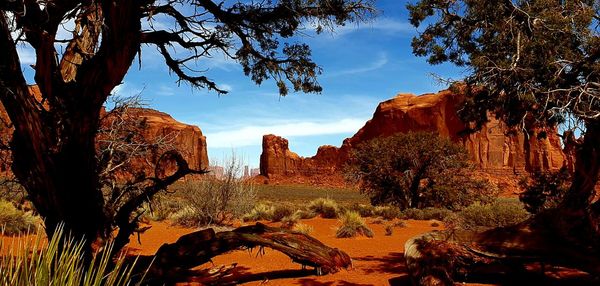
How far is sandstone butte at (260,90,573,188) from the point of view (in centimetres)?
8575

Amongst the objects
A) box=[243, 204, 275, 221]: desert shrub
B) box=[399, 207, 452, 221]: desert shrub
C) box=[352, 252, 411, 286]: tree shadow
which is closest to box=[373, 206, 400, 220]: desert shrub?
box=[399, 207, 452, 221]: desert shrub

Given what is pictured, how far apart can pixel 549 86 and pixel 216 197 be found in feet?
39.9

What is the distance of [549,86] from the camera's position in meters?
6.51

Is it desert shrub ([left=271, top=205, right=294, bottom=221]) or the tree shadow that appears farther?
desert shrub ([left=271, top=205, right=294, bottom=221])

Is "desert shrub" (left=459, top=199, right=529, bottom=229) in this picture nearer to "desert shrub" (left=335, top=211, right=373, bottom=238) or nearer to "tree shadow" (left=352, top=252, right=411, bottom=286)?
"desert shrub" (left=335, top=211, right=373, bottom=238)

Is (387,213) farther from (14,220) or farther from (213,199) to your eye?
(14,220)

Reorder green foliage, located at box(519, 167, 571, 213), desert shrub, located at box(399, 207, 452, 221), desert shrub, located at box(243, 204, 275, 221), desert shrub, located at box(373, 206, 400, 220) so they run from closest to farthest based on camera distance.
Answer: green foliage, located at box(519, 167, 571, 213)
desert shrub, located at box(243, 204, 275, 221)
desert shrub, located at box(373, 206, 400, 220)
desert shrub, located at box(399, 207, 452, 221)

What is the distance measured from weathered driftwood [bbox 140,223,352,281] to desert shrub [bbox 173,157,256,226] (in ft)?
30.2

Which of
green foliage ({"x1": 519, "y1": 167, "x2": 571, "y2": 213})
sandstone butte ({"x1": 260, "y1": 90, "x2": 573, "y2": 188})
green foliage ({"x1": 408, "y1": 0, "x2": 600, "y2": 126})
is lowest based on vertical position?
green foliage ({"x1": 519, "y1": 167, "x2": 571, "y2": 213})

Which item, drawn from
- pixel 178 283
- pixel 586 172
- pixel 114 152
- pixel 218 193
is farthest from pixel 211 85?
pixel 218 193

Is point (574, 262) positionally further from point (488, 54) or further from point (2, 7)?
point (2, 7)

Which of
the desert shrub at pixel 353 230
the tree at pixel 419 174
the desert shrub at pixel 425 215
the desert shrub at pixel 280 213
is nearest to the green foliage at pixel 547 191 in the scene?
A: the desert shrub at pixel 353 230

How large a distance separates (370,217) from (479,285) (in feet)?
42.5

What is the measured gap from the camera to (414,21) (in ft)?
27.3
